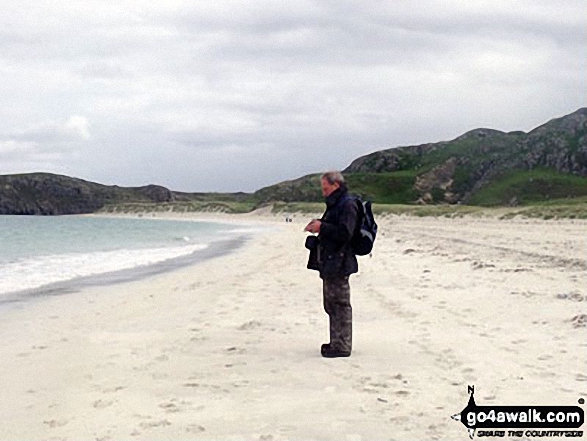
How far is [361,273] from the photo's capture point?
62.8 ft

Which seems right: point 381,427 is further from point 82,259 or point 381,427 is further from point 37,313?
point 82,259

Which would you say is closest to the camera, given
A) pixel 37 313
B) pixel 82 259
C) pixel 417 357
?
pixel 417 357

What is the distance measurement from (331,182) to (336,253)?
35.0 inches

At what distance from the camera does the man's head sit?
819 cm

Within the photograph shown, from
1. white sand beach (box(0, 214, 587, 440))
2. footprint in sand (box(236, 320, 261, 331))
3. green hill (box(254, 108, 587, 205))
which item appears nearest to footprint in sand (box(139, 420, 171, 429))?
white sand beach (box(0, 214, 587, 440))

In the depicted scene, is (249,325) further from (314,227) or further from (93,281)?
(93,281)

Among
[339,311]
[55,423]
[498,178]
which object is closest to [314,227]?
[339,311]

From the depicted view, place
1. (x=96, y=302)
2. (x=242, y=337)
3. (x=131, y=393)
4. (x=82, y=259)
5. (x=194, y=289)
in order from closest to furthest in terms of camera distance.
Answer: (x=131, y=393) → (x=242, y=337) → (x=96, y=302) → (x=194, y=289) → (x=82, y=259)

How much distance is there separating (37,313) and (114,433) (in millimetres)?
9131

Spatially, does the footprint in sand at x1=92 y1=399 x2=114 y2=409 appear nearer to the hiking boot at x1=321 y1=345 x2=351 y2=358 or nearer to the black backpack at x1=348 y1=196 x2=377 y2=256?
the hiking boot at x1=321 y1=345 x2=351 y2=358

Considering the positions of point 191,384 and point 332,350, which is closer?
point 191,384

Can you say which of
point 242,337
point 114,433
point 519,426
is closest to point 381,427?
point 519,426

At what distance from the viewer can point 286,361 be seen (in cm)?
806

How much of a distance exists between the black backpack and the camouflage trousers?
1.47ft
